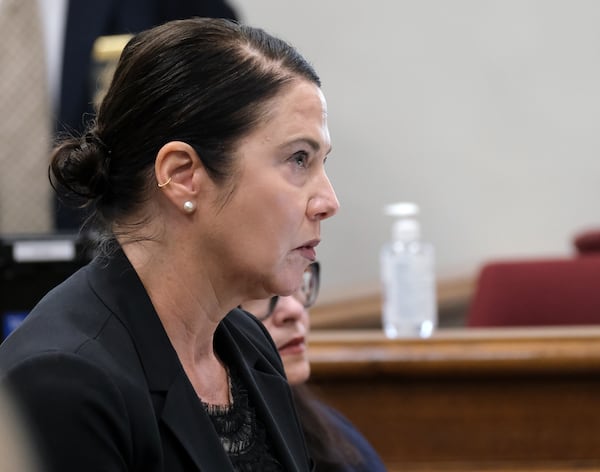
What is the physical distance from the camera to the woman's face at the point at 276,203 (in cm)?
105

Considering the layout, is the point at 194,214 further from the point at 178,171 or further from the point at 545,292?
the point at 545,292

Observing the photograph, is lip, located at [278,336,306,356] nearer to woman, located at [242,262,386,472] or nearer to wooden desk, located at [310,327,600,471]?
woman, located at [242,262,386,472]

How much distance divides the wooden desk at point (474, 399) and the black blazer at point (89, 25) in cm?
99

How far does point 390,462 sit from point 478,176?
6.53ft

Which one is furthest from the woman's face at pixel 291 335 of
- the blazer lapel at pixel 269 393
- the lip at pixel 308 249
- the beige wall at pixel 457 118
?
the beige wall at pixel 457 118

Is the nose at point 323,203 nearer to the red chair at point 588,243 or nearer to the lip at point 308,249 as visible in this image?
the lip at point 308,249

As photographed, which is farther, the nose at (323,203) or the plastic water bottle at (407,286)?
the plastic water bottle at (407,286)

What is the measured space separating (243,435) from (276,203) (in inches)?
9.9

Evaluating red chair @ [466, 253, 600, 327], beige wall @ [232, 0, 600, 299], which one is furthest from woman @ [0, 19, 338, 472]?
beige wall @ [232, 0, 600, 299]

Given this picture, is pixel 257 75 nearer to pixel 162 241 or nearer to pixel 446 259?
pixel 162 241

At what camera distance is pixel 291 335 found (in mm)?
1526

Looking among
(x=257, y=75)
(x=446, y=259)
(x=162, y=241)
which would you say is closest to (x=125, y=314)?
(x=162, y=241)

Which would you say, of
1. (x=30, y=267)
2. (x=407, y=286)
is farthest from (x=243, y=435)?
(x=407, y=286)

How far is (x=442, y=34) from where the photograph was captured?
3.65 metres
